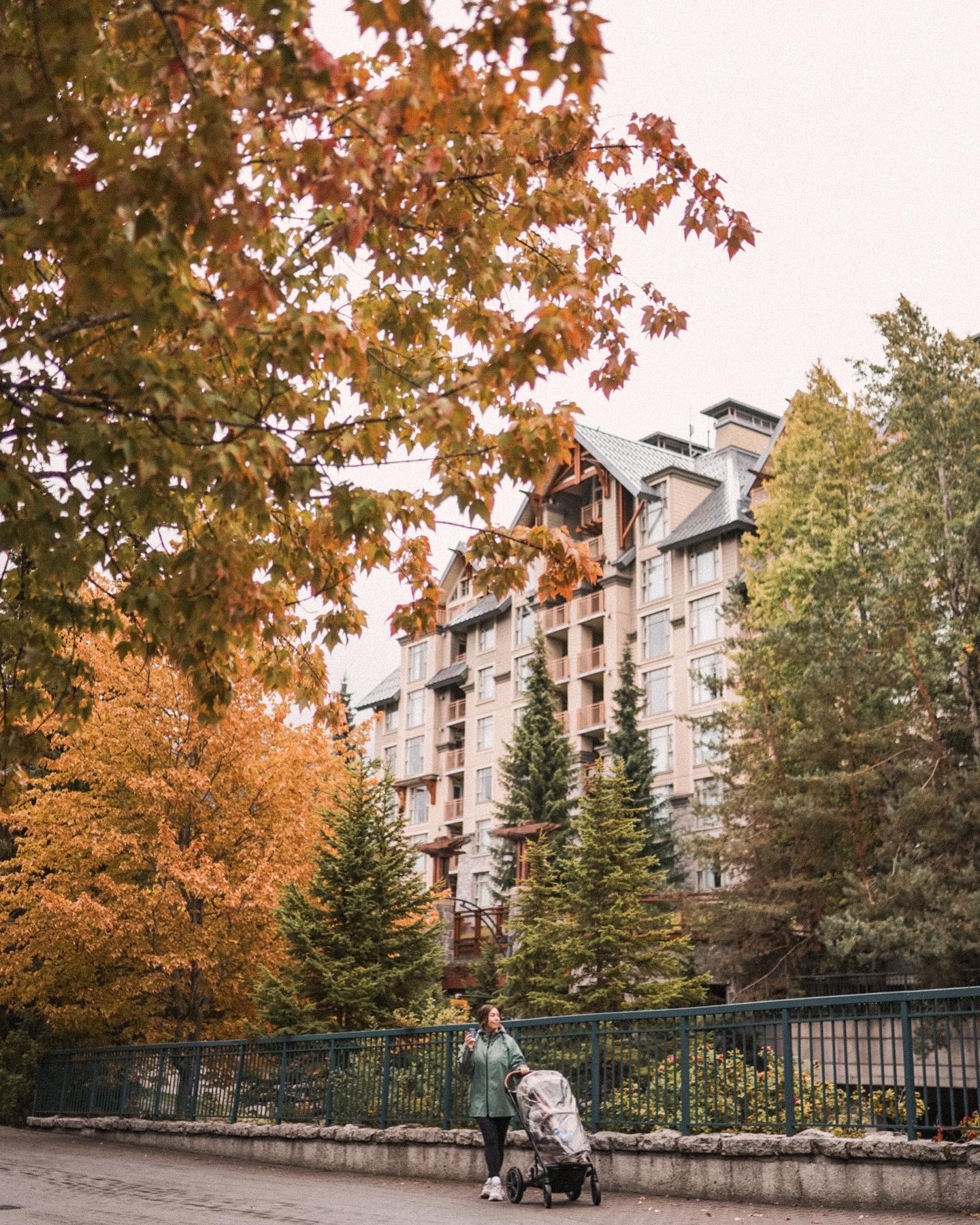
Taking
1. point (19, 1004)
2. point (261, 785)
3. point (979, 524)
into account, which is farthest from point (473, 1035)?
point (979, 524)

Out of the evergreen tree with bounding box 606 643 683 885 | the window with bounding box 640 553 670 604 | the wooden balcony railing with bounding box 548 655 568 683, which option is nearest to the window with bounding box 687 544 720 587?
the window with bounding box 640 553 670 604

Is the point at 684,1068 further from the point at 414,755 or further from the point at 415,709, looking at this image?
the point at 415,709

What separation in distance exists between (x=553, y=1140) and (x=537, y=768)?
118 feet

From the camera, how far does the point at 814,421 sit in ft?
120

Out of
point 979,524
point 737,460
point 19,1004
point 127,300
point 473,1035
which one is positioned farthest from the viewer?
point 737,460

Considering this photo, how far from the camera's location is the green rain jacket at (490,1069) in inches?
488

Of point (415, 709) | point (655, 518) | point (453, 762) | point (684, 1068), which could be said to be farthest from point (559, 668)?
point (684, 1068)

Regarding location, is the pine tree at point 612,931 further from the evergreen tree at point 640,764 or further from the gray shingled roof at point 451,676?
the gray shingled roof at point 451,676

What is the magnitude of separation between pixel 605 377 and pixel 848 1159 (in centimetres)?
672

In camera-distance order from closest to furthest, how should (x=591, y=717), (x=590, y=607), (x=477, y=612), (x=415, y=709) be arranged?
(x=591, y=717)
(x=590, y=607)
(x=477, y=612)
(x=415, y=709)

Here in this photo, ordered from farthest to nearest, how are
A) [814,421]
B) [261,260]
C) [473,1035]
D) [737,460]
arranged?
[737,460] → [814,421] → [473,1035] → [261,260]

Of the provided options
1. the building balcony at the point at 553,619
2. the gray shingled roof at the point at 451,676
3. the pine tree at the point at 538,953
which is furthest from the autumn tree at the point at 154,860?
the gray shingled roof at the point at 451,676

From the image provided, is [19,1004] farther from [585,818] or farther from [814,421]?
[814,421]

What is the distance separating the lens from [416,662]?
69.9 m
